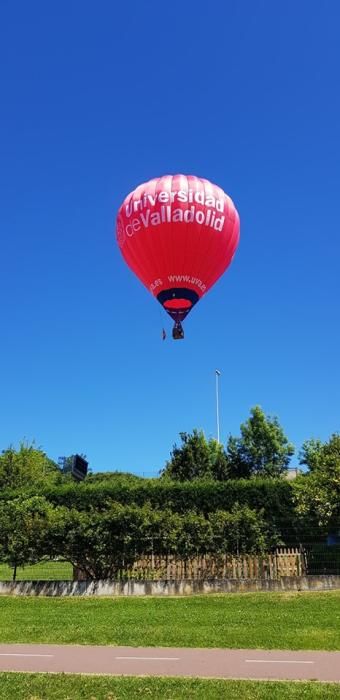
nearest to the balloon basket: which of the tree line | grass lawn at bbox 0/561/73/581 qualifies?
the tree line

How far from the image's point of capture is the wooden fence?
20.2 metres

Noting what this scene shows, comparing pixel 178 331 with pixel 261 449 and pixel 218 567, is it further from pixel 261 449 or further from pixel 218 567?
pixel 261 449

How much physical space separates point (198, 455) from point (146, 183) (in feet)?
79.0

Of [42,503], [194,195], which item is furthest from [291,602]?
[194,195]

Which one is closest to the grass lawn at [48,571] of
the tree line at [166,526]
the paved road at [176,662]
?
the tree line at [166,526]

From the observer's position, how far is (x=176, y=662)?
9.51 m

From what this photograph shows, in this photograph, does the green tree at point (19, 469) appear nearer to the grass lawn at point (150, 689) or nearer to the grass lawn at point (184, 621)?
the grass lawn at point (184, 621)

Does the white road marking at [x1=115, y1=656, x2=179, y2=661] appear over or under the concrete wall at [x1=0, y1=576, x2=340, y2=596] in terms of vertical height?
under

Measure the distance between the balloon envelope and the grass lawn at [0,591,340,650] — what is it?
32.5 ft

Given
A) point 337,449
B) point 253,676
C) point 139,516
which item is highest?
point 337,449

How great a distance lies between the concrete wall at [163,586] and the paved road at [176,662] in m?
8.12

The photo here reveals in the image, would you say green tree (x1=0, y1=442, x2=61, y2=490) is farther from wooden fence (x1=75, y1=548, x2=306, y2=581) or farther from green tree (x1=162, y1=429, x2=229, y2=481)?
wooden fence (x1=75, y1=548, x2=306, y2=581)

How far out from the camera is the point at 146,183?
20.9 m

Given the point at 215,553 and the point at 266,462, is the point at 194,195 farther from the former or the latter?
the point at 266,462
